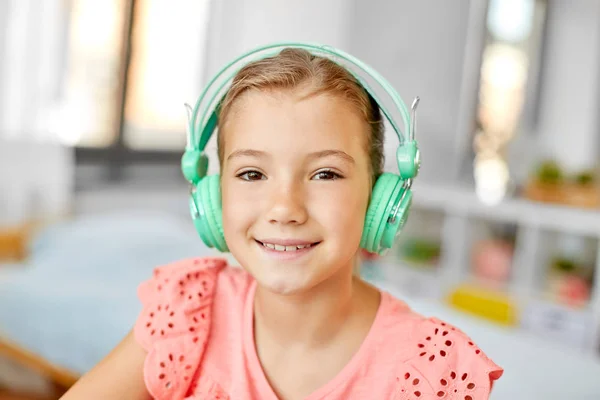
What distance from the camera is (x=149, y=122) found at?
130 inches

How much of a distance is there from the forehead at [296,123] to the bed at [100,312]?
998 millimetres

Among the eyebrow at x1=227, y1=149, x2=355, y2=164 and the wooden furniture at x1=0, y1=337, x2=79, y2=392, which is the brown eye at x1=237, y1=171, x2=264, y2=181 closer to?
the eyebrow at x1=227, y1=149, x2=355, y2=164

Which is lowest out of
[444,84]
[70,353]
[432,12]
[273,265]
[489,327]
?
[70,353]

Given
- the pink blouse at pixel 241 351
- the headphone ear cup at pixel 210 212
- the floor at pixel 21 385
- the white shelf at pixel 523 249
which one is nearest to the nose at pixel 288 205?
the headphone ear cup at pixel 210 212

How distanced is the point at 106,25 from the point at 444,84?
6.13 ft

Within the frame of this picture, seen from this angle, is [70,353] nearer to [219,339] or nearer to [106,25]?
[219,339]

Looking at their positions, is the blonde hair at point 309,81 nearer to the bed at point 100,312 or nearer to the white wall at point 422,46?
the bed at point 100,312

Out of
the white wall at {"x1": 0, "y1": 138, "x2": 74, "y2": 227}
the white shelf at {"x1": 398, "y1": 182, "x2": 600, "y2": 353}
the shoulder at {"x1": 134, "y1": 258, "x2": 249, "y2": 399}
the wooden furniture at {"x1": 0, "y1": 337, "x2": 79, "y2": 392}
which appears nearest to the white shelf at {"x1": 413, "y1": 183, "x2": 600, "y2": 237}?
the white shelf at {"x1": 398, "y1": 182, "x2": 600, "y2": 353}

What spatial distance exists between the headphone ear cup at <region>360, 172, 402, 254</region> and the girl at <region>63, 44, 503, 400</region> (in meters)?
0.01

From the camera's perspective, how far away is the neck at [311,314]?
88 centimetres

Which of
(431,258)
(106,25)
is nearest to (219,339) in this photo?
(106,25)

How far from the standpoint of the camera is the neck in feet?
2.89

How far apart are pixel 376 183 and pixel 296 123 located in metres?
0.14

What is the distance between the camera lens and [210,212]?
87cm
